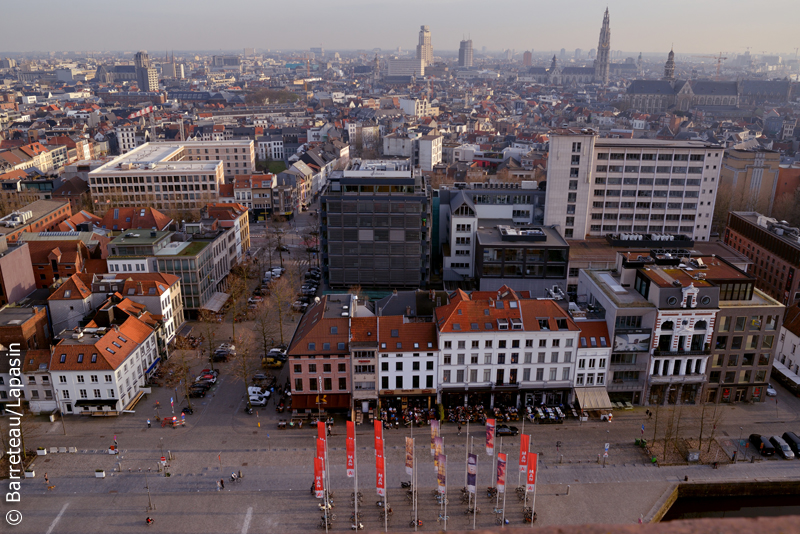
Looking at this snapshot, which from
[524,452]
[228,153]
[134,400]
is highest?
[228,153]

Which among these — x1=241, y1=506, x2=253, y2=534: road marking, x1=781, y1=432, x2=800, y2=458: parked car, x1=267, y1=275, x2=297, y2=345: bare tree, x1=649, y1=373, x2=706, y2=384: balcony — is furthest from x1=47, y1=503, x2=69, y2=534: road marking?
x1=781, y1=432, x2=800, y2=458: parked car

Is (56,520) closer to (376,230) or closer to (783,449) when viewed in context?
(376,230)

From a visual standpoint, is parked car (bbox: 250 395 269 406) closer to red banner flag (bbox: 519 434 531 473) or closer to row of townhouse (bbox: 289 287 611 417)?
row of townhouse (bbox: 289 287 611 417)

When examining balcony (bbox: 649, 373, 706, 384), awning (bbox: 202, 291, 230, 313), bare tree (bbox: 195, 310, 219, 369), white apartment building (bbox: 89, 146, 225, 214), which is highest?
white apartment building (bbox: 89, 146, 225, 214)

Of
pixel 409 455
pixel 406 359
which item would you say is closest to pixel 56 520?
pixel 409 455

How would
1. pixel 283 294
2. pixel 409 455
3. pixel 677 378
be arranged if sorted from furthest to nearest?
pixel 283 294, pixel 677 378, pixel 409 455

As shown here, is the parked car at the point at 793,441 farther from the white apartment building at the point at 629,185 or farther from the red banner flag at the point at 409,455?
the white apartment building at the point at 629,185
